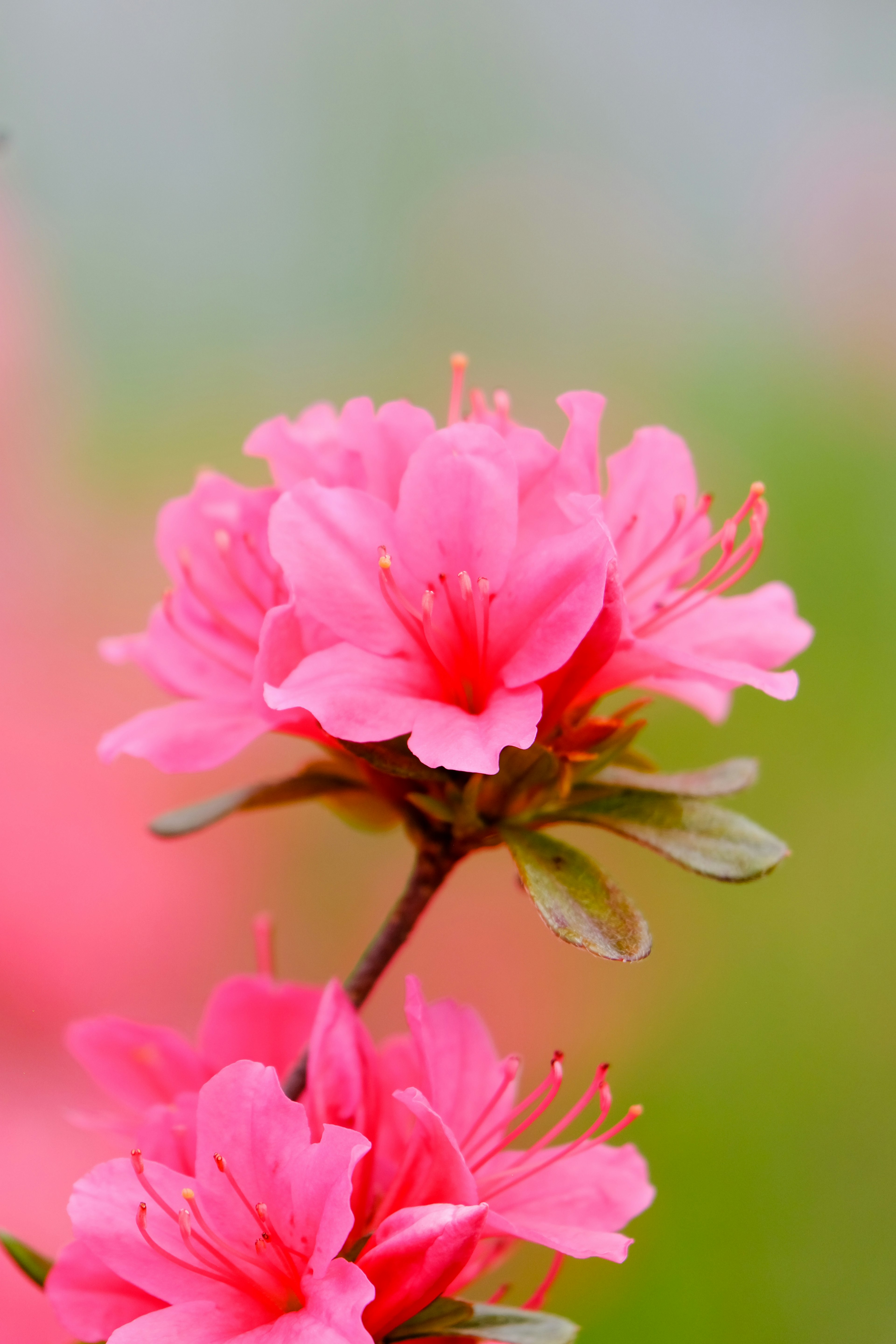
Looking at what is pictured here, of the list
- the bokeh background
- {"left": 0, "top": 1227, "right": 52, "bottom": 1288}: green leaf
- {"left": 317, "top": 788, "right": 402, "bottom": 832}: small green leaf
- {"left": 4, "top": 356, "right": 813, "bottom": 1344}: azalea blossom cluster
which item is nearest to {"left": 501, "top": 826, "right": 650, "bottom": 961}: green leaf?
{"left": 4, "top": 356, "right": 813, "bottom": 1344}: azalea blossom cluster

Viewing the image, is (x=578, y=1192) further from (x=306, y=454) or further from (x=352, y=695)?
(x=306, y=454)

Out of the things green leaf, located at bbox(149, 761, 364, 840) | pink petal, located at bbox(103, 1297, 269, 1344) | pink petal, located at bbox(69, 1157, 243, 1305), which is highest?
green leaf, located at bbox(149, 761, 364, 840)

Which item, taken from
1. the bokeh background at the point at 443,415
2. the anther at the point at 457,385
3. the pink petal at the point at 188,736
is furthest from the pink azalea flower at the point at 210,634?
the bokeh background at the point at 443,415

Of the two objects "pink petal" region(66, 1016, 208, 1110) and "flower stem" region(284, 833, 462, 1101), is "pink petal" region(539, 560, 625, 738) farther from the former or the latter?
"pink petal" region(66, 1016, 208, 1110)

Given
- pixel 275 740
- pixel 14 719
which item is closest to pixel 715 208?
pixel 275 740

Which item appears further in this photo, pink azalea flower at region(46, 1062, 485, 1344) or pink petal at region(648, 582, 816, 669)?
pink petal at region(648, 582, 816, 669)

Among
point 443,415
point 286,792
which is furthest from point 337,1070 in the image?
point 443,415

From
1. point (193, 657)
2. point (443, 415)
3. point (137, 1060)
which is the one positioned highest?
point (443, 415)

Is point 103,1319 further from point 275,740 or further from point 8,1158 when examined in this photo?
point 275,740
